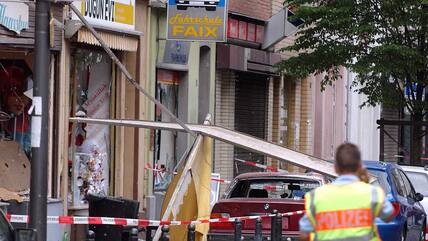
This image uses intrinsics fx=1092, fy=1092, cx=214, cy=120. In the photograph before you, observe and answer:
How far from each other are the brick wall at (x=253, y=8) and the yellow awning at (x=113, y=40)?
5614 mm

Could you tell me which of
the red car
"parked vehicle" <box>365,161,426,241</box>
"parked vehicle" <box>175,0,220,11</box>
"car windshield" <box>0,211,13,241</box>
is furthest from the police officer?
"parked vehicle" <box>175,0,220,11</box>

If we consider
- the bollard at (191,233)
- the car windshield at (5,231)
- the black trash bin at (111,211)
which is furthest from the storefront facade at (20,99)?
the car windshield at (5,231)

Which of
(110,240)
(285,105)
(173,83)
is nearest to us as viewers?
(110,240)

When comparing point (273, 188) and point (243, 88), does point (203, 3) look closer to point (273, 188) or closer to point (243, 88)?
point (273, 188)

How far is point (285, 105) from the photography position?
2964cm

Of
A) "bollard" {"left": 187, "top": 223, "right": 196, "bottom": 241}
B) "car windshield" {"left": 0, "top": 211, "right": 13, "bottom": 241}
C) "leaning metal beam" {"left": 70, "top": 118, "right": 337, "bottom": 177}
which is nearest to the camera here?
"car windshield" {"left": 0, "top": 211, "right": 13, "bottom": 241}

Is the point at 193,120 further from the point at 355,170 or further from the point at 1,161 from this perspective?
the point at 355,170

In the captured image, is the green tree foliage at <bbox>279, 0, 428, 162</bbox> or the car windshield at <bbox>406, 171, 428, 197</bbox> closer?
the car windshield at <bbox>406, 171, 428, 197</bbox>

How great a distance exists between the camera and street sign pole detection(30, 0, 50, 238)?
33.4 ft

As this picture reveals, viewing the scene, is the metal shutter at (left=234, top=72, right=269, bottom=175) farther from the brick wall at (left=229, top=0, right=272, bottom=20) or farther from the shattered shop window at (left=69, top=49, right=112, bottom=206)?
the shattered shop window at (left=69, top=49, right=112, bottom=206)

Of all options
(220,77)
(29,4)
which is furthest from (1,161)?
(220,77)

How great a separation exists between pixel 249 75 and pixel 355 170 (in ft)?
63.0

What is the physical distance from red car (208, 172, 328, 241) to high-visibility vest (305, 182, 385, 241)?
20.3 feet

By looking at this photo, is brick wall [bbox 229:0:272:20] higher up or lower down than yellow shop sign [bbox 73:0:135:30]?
higher up
